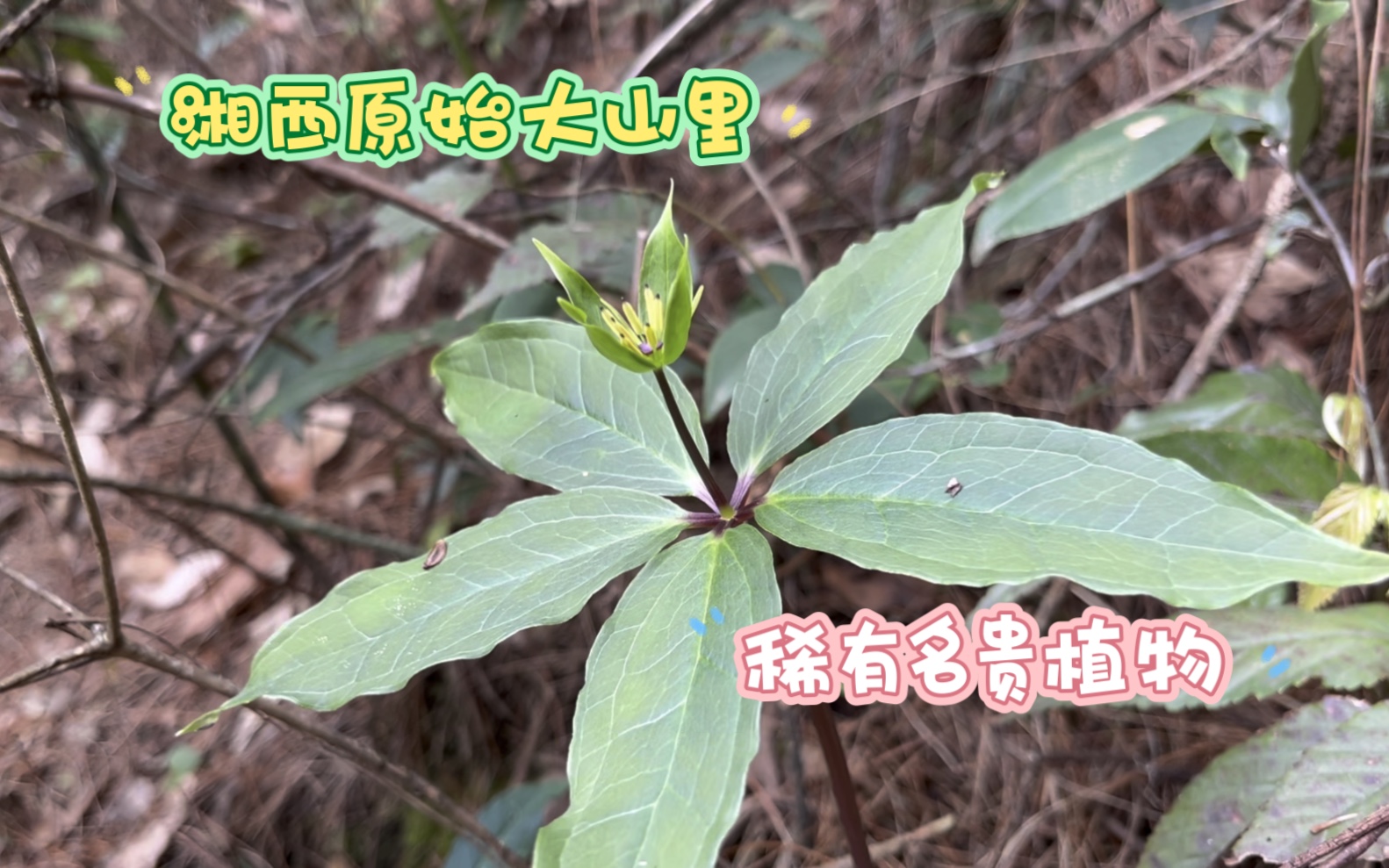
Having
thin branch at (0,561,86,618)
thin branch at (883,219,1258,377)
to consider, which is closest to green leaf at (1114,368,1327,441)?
thin branch at (883,219,1258,377)

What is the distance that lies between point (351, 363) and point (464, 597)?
2.97 feet

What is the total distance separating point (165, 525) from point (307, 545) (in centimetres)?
48

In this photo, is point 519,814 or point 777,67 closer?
point 519,814

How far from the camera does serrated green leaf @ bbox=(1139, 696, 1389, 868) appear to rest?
907mm

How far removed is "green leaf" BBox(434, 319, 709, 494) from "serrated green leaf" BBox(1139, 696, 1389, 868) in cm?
69

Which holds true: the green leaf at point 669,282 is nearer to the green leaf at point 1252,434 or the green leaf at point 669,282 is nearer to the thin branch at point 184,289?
the green leaf at point 1252,434

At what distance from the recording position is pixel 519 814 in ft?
4.14

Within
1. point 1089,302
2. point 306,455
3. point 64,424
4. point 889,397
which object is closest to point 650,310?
point 64,424

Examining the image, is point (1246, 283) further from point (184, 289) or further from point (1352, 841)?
point (184, 289)

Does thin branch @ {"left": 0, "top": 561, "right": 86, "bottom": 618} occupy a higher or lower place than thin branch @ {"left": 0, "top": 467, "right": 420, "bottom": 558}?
lower

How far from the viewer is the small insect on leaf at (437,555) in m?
Answer: 0.72

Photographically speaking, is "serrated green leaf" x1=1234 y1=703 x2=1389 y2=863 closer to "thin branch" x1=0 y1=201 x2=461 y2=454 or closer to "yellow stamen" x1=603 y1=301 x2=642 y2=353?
"yellow stamen" x1=603 y1=301 x2=642 y2=353

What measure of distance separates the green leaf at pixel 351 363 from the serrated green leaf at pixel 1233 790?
1.25 m

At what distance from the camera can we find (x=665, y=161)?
229cm
